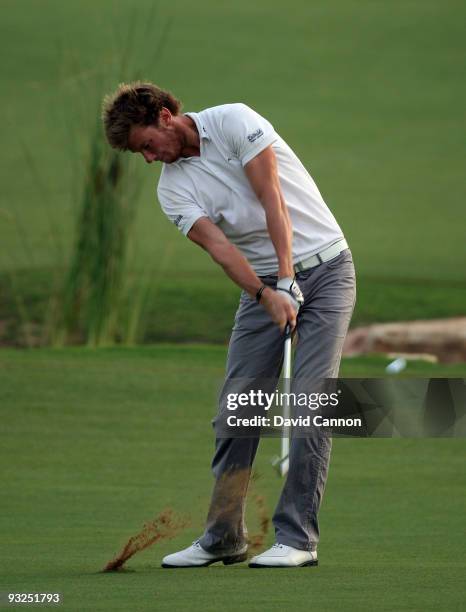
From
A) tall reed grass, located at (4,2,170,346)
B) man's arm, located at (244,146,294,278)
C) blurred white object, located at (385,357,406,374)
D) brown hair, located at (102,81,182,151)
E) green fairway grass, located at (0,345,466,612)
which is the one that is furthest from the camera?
tall reed grass, located at (4,2,170,346)

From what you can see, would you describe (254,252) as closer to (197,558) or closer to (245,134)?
(245,134)

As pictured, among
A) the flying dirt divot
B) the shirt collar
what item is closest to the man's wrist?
the shirt collar

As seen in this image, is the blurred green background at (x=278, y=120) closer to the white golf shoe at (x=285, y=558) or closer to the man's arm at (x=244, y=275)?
the man's arm at (x=244, y=275)

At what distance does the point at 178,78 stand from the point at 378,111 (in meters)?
2.26

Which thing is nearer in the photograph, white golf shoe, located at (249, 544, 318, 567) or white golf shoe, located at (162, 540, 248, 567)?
white golf shoe, located at (249, 544, 318, 567)

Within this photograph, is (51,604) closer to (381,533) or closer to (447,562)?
(447,562)

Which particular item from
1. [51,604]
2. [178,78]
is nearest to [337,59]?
[178,78]

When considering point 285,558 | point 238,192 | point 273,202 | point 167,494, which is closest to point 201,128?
point 238,192

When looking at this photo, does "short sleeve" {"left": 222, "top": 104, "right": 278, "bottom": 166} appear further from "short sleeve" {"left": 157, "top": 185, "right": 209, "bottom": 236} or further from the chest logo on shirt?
"short sleeve" {"left": 157, "top": 185, "right": 209, "bottom": 236}

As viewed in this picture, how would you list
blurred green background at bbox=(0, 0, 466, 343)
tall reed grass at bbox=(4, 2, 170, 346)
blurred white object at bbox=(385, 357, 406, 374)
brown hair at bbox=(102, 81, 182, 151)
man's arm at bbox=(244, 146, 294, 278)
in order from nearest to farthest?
man's arm at bbox=(244, 146, 294, 278)
brown hair at bbox=(102, 81, 182, 151)
blurred white object at bbox=(385, 357, 406, 374)
tall reed grass at bbox=(4, 2, 170, 346)
blurred green background at bbox=(0, 0, 466, 343)

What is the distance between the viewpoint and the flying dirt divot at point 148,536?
4.35 m

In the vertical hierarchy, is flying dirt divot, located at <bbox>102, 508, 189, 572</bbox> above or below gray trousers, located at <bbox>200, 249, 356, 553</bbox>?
below

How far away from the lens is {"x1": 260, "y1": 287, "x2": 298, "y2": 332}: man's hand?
4.34 meters

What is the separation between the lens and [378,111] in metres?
16.8
